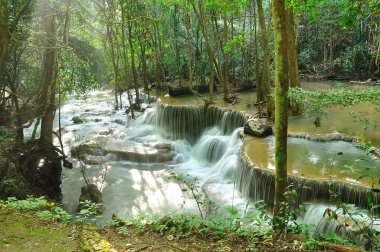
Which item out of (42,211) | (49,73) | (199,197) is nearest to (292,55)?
(199,197)

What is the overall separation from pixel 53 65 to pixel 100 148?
17.0 feet

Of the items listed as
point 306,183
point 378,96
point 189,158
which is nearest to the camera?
point 378,96

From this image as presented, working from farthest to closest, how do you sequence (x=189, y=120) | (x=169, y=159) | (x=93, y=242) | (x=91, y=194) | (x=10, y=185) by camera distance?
(x=189, y=120) → (x=169, y=159) → (x=91, y=194) → (x=10, y=185) → (x=93, y=242)

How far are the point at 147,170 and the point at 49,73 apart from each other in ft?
16.0

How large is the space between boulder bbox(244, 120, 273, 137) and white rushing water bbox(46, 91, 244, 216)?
1.89 feet

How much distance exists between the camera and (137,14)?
58.1 ft

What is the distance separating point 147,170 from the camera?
39.5ft

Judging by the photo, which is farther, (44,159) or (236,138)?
(236,138)

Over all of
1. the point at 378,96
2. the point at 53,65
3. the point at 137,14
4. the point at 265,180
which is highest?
the point at 137,14

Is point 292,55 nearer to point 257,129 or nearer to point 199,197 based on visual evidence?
point 257,129

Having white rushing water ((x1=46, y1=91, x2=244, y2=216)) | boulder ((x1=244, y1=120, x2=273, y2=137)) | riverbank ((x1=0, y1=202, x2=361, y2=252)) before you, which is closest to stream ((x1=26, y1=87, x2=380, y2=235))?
white rushing water ((x1=46, y1=91, x2=244, y2=216))

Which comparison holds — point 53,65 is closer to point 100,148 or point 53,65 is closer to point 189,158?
point 100,148

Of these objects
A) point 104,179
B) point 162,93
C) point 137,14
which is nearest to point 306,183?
point 104,179

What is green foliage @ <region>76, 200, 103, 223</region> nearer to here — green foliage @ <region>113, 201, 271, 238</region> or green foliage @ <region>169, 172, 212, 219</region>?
green foliage @ <region>113, 201, 271, 238</region>
